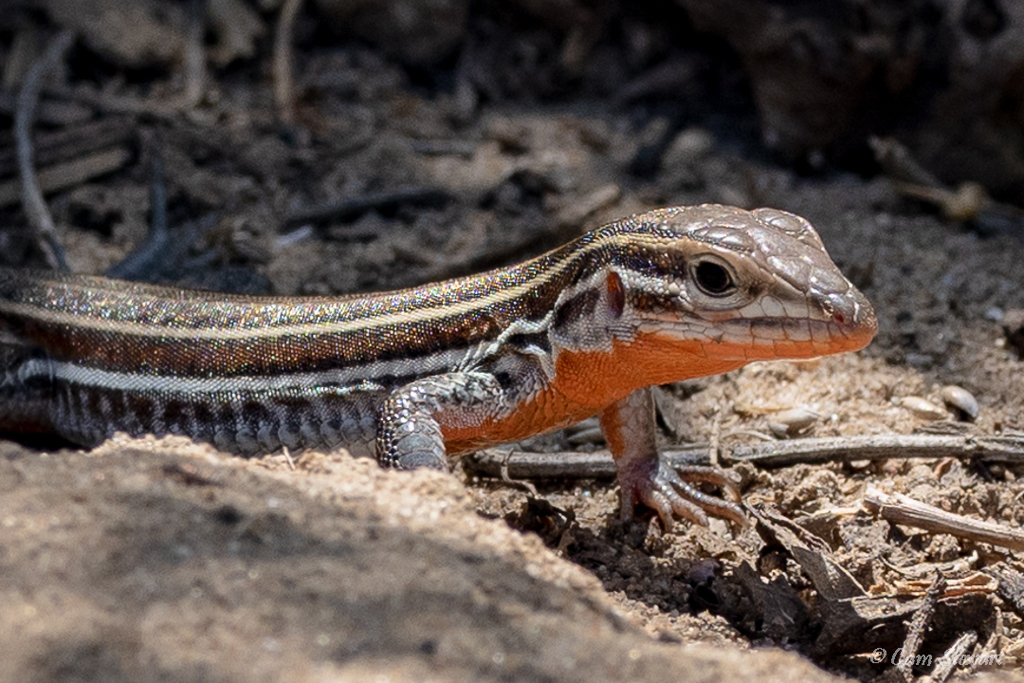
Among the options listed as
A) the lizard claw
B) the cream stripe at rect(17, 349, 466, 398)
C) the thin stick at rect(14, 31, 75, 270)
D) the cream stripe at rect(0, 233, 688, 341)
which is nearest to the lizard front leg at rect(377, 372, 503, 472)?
the cream stripe at rect(17, 349, 466, 398)

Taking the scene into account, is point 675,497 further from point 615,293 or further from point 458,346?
point 458,346

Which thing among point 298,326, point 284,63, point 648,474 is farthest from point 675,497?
point 284,63

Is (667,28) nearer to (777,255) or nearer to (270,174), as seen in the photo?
(270,174)

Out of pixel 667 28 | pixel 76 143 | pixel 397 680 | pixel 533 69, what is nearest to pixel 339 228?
pixel 76 143

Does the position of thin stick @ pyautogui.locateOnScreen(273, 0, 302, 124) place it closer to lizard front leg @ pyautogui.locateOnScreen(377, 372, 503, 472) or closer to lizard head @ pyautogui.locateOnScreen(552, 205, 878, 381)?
lizard front leg @ pyautogui.locateOnScreen(377, 372, 503, 472)

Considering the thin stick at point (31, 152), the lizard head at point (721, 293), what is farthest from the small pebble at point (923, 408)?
the thin stick at point (31, 152)
